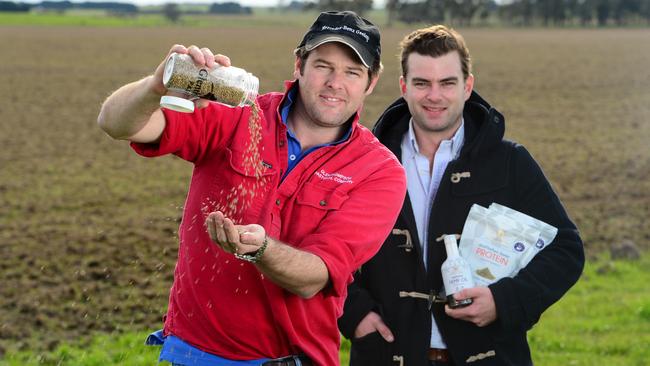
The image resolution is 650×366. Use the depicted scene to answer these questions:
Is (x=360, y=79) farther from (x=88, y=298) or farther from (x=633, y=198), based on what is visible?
(x=633, y=198)

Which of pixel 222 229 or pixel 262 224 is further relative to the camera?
pixel 262 224

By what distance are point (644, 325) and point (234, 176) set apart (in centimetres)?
542

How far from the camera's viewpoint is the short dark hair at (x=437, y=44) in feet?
14.6

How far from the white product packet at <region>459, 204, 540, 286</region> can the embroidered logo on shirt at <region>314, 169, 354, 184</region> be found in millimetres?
1008

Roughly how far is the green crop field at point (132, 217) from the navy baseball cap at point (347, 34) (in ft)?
5.90

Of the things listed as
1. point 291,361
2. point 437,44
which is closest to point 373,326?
point 291,361

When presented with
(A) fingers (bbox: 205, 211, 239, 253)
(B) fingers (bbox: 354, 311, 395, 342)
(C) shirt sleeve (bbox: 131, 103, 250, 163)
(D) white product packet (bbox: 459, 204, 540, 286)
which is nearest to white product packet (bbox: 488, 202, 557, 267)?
(D) white product packet (bbox: 459, 204, 540, 286)

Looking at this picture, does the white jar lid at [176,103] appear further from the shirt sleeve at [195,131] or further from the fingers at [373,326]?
the fingers at [373,326]

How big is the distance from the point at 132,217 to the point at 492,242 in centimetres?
752

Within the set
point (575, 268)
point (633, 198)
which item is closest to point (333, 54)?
point (575, 268)

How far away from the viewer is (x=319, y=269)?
312 cm

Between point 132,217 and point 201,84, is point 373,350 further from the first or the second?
point 132,217

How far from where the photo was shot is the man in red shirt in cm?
320

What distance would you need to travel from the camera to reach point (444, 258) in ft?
13.9
